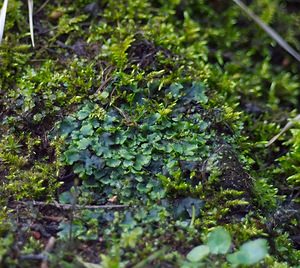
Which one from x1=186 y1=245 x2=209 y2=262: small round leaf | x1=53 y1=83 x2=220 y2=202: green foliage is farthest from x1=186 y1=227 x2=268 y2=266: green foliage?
x1=53 y1=83 x2=220 y2=202: green foliage

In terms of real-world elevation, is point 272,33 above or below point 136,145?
above

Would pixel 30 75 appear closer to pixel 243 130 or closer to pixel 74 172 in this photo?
pixel 74 172

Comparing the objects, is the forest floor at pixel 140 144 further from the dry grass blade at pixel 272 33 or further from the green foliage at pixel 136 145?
the dry grass blade at pixel 272 33

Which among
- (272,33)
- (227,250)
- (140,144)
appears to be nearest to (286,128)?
(272,33)

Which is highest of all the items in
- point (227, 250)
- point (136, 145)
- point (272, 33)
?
point (272, 33)

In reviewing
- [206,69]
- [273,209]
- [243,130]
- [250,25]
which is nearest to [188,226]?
[273,209]

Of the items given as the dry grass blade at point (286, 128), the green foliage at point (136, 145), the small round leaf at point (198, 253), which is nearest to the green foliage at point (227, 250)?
the small round leaf at point (198, 253)

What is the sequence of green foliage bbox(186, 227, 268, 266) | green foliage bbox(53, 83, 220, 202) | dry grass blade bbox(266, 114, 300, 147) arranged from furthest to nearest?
1. dry grass blade bbox(266, 114, 300, 147)
2. green foliage bbox(53, 83, 220, 202)
3. green foliage bbox(186, 227, 268, 266)

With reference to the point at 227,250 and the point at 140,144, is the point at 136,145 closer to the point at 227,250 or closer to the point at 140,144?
the point at 140,144

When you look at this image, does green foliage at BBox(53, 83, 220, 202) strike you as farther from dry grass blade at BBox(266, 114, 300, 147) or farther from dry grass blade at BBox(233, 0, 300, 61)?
dry grass blade at BBox(233, 0, 300, 61)
